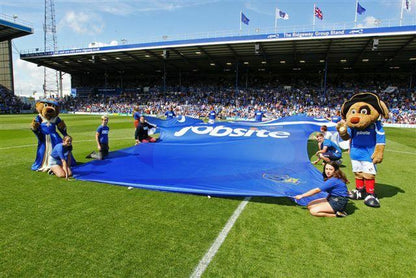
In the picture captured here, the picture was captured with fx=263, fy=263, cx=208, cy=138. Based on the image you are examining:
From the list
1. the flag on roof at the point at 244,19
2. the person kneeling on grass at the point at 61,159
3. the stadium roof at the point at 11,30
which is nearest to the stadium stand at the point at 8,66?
the stadium roof at the point at 11,30

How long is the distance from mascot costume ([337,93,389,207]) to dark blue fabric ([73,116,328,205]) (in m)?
0.88

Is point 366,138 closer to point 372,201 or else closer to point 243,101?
point 372,201

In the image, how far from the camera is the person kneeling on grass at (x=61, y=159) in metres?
6.82

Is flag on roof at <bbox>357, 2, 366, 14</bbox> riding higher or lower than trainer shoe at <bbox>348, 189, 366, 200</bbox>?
→ higher

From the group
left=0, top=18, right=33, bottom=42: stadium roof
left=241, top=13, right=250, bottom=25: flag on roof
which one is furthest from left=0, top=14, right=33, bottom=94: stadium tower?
left=241, top=13, right=250, bottom=25: flag on roof

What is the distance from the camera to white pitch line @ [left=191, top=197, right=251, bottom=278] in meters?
3.17

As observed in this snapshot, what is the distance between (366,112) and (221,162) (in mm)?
3923

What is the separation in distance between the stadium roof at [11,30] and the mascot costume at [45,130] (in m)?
43.2

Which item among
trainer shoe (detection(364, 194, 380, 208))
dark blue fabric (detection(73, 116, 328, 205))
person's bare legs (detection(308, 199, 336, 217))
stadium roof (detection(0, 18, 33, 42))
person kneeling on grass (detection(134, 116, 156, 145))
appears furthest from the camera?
stadium roof (detection(0, 18, 33, 42))

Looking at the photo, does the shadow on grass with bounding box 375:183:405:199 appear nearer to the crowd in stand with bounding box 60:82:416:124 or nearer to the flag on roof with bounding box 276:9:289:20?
the crowd in stand with bounding box 60:82:416:124

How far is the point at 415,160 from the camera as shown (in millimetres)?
10242

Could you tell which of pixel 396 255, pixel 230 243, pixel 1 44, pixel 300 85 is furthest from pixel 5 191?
pixel 1 44

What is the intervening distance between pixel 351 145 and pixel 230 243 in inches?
154

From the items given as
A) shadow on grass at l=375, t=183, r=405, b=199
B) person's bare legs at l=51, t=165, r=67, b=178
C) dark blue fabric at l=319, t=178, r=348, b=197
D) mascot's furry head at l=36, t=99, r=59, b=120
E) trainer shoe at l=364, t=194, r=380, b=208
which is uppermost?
mascot's furry head at l=36, t=99, r=59, b=120
